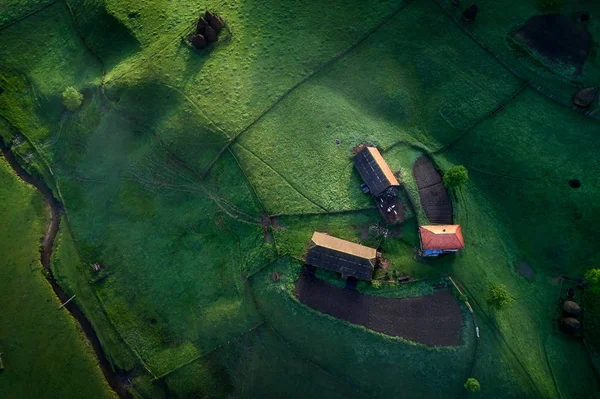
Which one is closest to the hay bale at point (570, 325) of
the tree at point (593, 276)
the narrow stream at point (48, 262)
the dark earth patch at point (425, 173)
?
the tree at point (593, 276)

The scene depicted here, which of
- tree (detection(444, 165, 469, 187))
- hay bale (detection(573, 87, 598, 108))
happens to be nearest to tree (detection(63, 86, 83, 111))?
tree (detection(444, 165, 469, 187))

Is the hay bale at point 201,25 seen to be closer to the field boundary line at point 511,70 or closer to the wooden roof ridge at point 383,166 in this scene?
the wooden roof ridge at point 383,166

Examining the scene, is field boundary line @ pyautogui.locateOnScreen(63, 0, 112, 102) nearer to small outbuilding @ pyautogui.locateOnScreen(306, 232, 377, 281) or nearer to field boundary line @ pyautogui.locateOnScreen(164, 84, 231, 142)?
field boundary line @ pyautogui.locateOnScreen(164, 84, 231, 142)

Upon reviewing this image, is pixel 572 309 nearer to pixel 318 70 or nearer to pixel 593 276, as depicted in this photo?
pixel 593 276

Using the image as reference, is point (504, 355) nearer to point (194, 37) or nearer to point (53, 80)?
point (194, 37)

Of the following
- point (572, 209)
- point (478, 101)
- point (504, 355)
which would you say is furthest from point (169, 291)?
point (572, 209)
